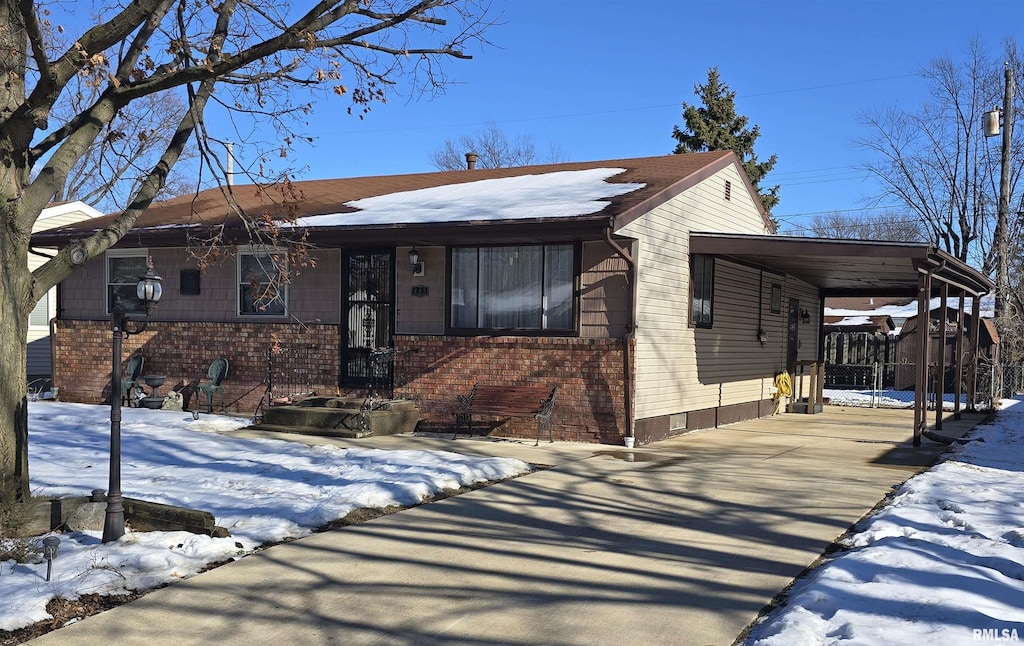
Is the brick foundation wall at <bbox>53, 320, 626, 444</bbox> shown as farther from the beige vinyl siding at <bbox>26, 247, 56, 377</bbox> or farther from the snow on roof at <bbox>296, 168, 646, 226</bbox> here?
the beige vinyl siding at <bbox>26, 247, 56, 377</bbox>

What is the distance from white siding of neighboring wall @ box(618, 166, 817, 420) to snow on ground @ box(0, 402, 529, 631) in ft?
12.0

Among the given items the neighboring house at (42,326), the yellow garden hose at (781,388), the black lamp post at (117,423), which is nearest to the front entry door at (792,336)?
the yellow garden hose at (781,388)

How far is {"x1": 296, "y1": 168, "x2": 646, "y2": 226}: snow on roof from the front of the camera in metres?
12.5

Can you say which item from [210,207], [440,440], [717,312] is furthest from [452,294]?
[210,207]

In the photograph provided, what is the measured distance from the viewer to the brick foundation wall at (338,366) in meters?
12.5

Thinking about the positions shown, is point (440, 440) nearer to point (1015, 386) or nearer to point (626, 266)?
point (626, 266)

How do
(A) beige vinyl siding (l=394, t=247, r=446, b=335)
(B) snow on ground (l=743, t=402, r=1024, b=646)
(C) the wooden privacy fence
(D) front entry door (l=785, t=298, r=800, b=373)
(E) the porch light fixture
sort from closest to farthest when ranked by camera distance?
1. (B) snow on ground (l=743, t=402, r=1024, b=646)
2. (E) the porch light fixture
3. (A) beige vinyl siding (l=394, t=247, r=446, b=335)
4. (D) front entry door (l=785, t=298, r=800, b=373)
5. (C) the wooden privacy fence

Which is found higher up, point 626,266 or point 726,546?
point 626,266

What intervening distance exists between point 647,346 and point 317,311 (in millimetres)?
5576

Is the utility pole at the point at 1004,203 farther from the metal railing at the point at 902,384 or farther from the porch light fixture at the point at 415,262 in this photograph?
the porch light fixture at the point at 415,262

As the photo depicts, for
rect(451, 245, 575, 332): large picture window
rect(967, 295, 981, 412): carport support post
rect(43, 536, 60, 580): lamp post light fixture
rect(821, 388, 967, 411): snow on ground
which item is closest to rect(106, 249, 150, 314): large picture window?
rect(451, 245, 575, 332): large picture window

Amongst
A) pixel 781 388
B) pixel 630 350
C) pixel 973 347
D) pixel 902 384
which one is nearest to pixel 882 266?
pixel 973 347

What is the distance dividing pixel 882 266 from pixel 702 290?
305cm

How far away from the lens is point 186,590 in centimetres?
564
